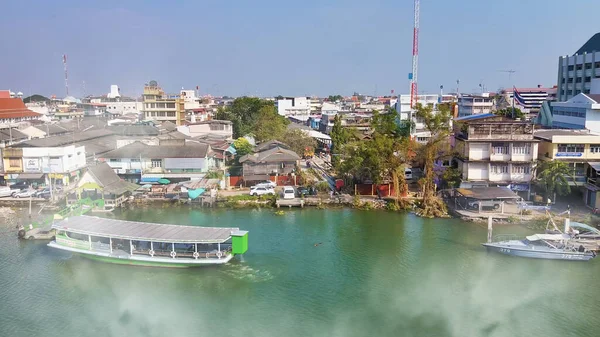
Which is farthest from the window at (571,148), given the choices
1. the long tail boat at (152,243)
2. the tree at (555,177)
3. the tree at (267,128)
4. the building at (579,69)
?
the building at (579,69)

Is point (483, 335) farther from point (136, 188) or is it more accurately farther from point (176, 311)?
point (136, 188)

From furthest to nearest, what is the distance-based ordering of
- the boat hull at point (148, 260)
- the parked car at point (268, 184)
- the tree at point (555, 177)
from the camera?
the parked car at point (268, 184), the tree at point (555, 177), the boat hull at point (148, 260)

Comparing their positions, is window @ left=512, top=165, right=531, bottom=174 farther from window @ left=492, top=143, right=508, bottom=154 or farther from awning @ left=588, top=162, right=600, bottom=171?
awning @ left=588, top=162, right=600, bottom=171

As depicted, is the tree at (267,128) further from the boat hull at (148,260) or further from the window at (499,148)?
the boat hull at (148,260)

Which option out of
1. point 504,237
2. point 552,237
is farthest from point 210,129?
point 552,237

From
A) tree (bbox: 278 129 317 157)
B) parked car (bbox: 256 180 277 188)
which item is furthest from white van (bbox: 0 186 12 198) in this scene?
tree (bbox: 278 129 317 157)

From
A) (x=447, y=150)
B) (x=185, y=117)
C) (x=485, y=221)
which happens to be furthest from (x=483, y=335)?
(x=185, y=117)
